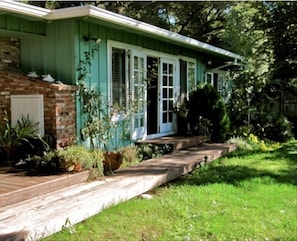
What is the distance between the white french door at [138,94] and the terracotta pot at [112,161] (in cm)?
178

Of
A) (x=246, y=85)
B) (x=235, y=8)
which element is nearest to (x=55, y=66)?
(x=246, y=85)

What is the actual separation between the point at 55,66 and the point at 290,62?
10.5m

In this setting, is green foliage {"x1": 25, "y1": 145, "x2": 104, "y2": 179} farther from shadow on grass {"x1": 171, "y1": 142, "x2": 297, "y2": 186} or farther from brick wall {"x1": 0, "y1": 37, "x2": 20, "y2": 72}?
brick wall {"x1": 0, "y1": 37, "x2": 20, "y2": 72}

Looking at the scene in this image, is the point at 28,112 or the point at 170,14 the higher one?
the point at 170,14

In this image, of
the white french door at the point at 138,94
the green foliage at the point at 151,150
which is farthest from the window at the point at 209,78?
the green foliage at the point at 151,150

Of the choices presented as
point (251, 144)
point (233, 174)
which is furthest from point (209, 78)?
point (233, 174)

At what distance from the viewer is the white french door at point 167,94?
9016mm

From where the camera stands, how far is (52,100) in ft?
18.9

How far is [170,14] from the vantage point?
18500 mm

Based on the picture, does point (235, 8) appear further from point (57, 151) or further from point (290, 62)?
point (57, 151)

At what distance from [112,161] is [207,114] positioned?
418 centimetres

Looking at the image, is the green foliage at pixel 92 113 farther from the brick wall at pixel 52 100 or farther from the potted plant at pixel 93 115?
the brick wall at pixel 52 100

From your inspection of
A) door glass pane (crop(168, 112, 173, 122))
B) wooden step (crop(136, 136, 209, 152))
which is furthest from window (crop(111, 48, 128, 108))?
door glass pane (crop(168, 112, 173, 122))

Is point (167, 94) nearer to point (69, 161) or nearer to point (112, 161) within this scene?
point (112, 161)
